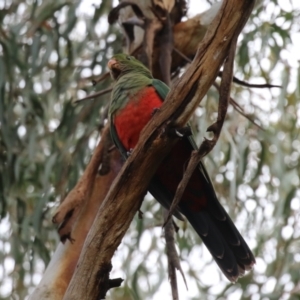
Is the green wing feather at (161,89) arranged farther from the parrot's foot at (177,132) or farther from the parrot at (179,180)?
the parrot's foot at (177,132)

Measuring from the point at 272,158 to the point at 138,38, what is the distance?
132 cm

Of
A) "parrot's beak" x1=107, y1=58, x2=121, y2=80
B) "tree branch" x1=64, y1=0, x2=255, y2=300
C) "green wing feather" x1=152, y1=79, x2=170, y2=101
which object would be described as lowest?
"tree branch" x1=64, y1=0, x2=255, y2=300

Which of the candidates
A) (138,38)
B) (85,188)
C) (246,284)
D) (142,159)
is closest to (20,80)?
(138,38)

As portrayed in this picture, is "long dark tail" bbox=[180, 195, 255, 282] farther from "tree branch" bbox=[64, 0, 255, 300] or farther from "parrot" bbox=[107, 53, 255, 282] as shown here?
"tree branch" bbox=[64, 0, 255, 300]

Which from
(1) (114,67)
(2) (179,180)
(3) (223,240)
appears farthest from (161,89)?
(3) (223,240)

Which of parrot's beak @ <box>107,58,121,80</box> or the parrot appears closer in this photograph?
the parrot

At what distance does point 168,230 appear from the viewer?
301 centimetres

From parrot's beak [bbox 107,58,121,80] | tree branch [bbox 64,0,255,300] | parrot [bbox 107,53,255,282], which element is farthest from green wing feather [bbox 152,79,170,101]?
tree branch [bbox 64,0,255,300]

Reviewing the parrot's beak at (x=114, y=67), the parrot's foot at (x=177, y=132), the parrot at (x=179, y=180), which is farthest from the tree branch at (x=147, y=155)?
the parrot's beak at (x=114, y=67)

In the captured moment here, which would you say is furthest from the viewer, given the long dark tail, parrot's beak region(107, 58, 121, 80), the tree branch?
parrot's beak region(107, 58, 121, 80)

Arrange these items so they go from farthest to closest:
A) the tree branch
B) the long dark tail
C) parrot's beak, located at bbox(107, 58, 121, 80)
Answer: parrot's beak, located at bbox(107, 58, 121, 80) < the long dark tail < the tree branch

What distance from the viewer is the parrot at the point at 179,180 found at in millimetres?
2926

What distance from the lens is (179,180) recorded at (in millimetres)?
3047

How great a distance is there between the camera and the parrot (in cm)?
293
